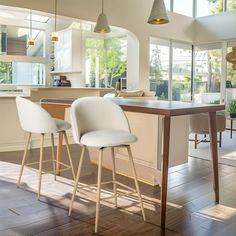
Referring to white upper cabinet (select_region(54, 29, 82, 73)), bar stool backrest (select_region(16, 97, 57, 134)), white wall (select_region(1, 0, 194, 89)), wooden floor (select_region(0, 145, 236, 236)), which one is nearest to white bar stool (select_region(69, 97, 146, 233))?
wooden floor (select_region(0, 145, 236, 236))

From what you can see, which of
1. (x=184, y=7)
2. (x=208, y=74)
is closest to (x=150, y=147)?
(x=208, y=74)

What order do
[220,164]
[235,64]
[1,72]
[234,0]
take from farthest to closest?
[1,72] < [234,0] < [235,64] < [220,164]

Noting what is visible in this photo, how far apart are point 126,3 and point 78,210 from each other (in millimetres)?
5794

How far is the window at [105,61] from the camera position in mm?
9633

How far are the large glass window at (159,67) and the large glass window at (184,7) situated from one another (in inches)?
41.6

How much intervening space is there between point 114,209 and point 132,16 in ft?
18.7

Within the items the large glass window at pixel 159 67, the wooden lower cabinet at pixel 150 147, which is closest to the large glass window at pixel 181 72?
the large glass window at pixel 159 67

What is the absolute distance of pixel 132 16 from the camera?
7.44 m

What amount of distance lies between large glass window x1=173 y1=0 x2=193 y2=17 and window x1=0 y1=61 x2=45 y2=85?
4.45 metres

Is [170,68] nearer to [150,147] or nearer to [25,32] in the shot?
[25,32]

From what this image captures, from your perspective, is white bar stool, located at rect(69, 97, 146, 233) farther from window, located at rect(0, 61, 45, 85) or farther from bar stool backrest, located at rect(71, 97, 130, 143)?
window, located at rect(0, 61, 45, 85)

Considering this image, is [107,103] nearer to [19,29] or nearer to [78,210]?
[78,210]

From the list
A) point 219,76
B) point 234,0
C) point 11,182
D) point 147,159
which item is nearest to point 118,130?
point 147,159

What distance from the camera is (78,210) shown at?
2.66 metres
